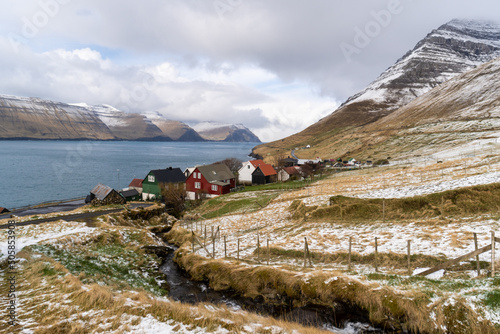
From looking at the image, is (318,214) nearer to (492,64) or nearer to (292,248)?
(292,248)

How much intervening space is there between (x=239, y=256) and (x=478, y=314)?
17.7 metres

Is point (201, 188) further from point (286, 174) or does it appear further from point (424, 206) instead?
point (424, 206)

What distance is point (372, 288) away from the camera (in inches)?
500

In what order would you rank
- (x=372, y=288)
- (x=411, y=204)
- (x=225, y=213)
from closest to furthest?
(x=372, y=288) < (x=411, y=204) < (x=225, y=213)

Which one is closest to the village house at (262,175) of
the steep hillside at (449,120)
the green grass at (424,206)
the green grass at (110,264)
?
the green grass at (424,206)

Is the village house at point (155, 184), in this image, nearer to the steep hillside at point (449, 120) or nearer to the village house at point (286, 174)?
the village house at point (286, 174)

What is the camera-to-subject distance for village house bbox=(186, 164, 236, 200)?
249 feet

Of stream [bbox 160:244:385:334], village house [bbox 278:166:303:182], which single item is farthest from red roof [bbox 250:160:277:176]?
stream [bbox 160:244:385:334]

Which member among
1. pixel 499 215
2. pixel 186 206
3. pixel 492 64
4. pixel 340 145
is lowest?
pixel 186 206

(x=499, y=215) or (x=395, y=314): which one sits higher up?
(x=499, y=215)

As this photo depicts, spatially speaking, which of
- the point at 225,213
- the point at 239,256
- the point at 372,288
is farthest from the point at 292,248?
the point at 225,213

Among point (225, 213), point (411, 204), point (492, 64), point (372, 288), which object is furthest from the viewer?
point (492, 64)

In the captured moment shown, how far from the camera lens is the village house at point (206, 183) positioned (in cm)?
7581

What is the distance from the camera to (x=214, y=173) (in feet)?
258
